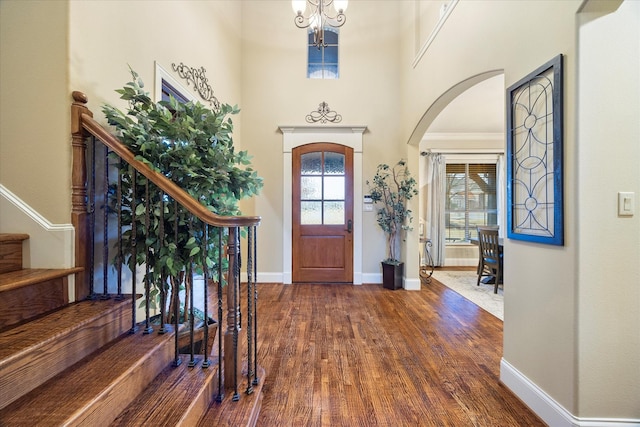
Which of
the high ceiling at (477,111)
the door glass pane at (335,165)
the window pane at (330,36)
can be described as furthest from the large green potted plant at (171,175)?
the window pane at (330,36)

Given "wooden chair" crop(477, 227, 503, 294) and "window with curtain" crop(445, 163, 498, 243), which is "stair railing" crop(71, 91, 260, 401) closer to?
"wooden chair" crop(477, 227, 503, 294)

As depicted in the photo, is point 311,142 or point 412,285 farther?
point 311,142

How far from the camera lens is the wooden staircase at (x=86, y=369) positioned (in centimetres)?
98

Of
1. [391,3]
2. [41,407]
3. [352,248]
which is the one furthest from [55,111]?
[391,3]

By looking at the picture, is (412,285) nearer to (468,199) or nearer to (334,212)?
(334,212)

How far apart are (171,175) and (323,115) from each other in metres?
3.32

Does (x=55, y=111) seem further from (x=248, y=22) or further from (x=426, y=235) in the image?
(x=426, y=235)

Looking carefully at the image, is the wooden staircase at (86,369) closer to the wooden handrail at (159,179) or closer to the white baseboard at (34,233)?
the white baseboard at (34,233)

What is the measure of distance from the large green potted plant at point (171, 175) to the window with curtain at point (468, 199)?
5.57 meters

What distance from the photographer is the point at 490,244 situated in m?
4.11

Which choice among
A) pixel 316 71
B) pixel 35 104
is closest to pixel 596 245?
pixel 35 104

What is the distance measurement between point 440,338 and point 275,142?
358 cm

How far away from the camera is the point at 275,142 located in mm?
4551

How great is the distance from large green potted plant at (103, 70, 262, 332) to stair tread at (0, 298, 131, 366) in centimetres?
26
